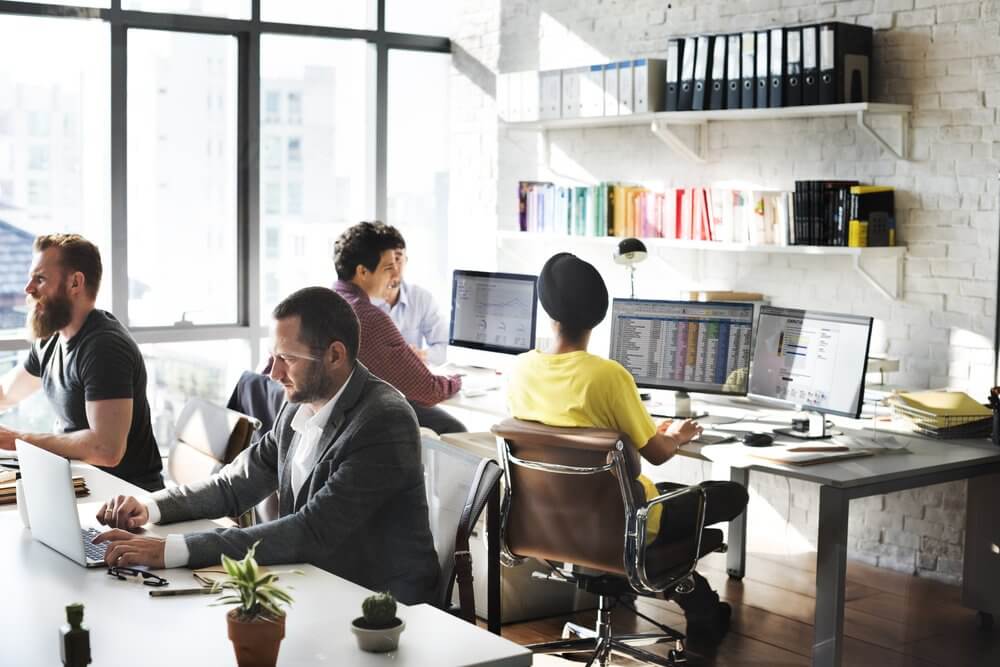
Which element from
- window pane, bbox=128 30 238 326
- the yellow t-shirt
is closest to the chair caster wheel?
the yellow t-shirt

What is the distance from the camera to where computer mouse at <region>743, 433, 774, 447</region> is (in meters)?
3.79

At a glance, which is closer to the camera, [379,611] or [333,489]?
[379,611]

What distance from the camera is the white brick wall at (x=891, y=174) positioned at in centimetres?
445

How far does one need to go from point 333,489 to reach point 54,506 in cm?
52

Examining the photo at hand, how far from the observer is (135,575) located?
7.34 ft

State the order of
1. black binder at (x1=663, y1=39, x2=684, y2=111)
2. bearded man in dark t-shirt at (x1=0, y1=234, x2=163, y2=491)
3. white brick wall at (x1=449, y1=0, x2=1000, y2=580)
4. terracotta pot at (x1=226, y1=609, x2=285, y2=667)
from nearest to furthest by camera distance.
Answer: terracotta pot at (x1=226, y1=609, x2=285, y2=667) → bearded man in dark t-shirt at (x1=0, y1=234, x2=163, y2=491) → white brick wall at (x1=449, y1=0, x2=1000, y2=580) → black binder at (x1=663, y1=39, x2=684, y2=111)

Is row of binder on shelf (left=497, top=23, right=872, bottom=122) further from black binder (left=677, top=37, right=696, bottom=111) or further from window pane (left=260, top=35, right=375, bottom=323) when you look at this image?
window pane (left=260, top=35, right=375, bottom=323)

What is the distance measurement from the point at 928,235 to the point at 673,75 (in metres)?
1.29

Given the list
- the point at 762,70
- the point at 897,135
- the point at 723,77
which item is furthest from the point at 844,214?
the point at 723,77

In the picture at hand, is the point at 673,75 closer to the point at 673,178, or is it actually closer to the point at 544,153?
→ the point at 673,178

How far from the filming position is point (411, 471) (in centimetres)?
246

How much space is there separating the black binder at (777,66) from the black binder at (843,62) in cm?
17

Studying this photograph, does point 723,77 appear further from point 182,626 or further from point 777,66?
point 182,626

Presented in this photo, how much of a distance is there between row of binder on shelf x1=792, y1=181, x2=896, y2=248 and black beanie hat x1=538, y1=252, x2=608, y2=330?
146 centimetres
